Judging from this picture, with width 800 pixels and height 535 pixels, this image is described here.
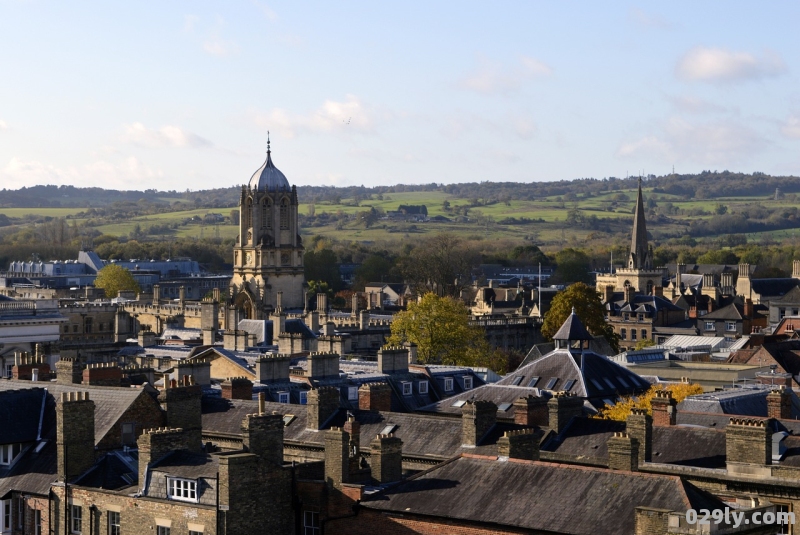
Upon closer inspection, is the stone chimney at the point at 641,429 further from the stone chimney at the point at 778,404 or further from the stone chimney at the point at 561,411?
the stone chimney at the point at 778,404

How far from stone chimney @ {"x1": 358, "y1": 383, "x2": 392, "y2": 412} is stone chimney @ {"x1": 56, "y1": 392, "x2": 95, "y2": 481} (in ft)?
48.0

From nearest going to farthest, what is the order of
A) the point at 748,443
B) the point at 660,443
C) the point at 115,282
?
the point at 748,443 < the point at 660,443 < the point at 115,282

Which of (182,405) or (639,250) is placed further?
(639,250)

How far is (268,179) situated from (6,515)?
3581 inches

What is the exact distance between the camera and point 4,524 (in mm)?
39031

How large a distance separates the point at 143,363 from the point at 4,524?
3641cm

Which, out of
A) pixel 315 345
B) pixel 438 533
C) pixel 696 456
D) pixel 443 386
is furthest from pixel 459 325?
pixel 438 533

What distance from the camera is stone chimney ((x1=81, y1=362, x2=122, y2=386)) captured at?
156 feet

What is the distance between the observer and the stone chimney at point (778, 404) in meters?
50.6

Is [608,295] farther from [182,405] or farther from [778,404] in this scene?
[182,405]

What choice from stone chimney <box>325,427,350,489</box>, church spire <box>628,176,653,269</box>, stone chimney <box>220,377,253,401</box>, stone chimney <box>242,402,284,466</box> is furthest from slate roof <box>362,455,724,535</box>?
church spire <box>628,176,653,269</box>

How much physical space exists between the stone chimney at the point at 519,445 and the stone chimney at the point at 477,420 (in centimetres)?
501

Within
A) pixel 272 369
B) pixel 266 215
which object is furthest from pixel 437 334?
pixel 272 369

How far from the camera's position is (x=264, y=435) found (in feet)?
120
